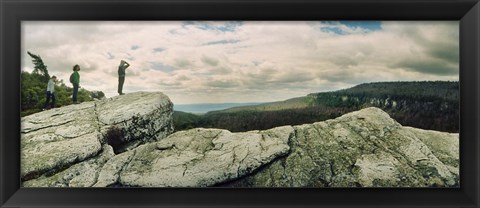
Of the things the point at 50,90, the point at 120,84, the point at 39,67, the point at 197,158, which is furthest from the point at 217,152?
the point at 39,67

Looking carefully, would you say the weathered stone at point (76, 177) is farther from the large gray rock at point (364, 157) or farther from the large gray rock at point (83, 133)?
the large gray rock at point (364, 157)

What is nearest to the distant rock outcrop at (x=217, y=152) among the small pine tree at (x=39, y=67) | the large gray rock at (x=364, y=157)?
the large gray rock at (x=364, y=157)

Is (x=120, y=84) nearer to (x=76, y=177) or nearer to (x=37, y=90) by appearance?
(x=37, y=90)

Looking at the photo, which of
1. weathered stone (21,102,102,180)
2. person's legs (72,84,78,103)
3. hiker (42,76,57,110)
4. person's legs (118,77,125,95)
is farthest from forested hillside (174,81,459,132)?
hiker (42,76,57,110)
